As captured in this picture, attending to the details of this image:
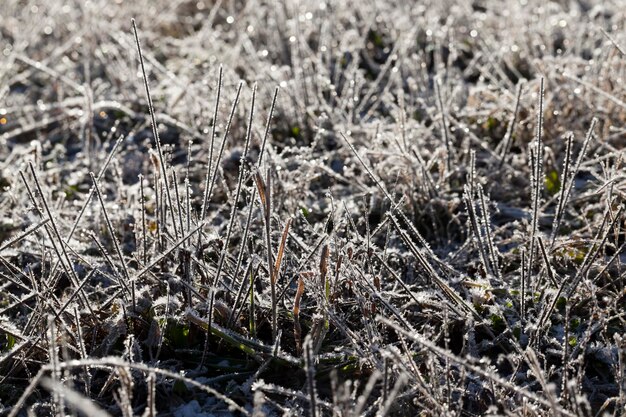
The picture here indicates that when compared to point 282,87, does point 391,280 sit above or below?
below

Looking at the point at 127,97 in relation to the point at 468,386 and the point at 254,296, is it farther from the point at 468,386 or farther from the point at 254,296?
the point at 468,386

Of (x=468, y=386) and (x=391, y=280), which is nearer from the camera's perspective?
(x=468, y=386)

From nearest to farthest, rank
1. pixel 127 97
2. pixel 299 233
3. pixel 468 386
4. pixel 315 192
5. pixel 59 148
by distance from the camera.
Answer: pixel 468 386
pixel 299 233
pixel 315 192
pixel 59 148
pixel 127 97

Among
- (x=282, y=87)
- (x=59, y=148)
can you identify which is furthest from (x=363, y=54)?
(x=59, y=148)

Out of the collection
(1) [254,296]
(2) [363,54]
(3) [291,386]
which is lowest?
(3) [291,386]

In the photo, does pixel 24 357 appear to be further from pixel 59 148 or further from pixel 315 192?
pixel 59 148

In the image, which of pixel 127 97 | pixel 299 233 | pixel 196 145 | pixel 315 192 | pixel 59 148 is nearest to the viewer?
pixel 299 233
